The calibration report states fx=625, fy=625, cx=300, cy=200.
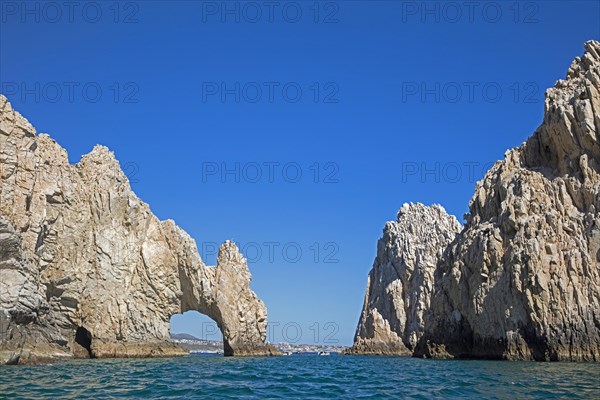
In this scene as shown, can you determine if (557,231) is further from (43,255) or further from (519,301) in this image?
(43,255)

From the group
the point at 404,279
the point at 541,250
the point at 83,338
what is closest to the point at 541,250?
the point at 541,250

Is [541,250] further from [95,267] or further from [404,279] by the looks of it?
[404,279]

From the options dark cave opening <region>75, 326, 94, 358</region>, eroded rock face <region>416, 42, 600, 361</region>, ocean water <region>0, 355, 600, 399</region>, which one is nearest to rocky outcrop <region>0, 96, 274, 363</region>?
dark cave opening <region>75, 326, 94, 358</region>

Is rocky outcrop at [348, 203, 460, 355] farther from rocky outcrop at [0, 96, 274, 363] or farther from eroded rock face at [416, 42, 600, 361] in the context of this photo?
eroded rock face at [416, 42, 600, 361]

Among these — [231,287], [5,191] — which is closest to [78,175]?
[5,191]

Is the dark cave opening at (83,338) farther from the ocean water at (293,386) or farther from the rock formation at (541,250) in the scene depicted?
the rock formation at (541,250)

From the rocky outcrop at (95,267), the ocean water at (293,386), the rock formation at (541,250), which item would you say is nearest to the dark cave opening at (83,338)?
the rocky outcrop at (95,267)
